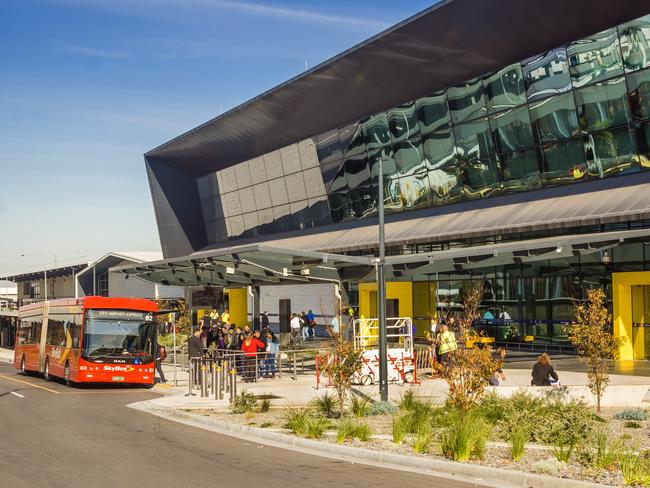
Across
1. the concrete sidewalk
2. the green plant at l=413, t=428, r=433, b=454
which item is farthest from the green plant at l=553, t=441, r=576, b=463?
the concrete sidewalk

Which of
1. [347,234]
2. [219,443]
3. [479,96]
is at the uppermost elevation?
[479,96]

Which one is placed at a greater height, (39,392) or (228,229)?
(228,229)

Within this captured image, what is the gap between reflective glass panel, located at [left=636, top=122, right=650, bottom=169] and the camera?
3192 centimetres

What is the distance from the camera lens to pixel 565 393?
851 inches

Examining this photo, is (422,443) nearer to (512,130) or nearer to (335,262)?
(335,262)

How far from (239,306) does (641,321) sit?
119 feet

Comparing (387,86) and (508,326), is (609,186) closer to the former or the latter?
(508,326)

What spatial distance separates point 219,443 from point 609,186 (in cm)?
2104

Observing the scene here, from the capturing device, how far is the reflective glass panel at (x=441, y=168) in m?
41.0

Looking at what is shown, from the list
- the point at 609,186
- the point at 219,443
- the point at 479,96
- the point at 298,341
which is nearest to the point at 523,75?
the point at 479,96

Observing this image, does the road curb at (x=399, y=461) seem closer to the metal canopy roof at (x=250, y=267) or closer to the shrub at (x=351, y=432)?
the shrub at (x=351, y=432)

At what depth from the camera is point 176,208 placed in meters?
66.4

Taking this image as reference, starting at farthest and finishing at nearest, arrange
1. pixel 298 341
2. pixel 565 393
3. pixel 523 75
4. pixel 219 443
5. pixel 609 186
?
pixel 298 341 < pixel 523 75 < pixel 609 186 < pixel 565 393 < pixel 219 443

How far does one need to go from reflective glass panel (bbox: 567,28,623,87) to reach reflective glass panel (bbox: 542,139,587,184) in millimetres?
2450
